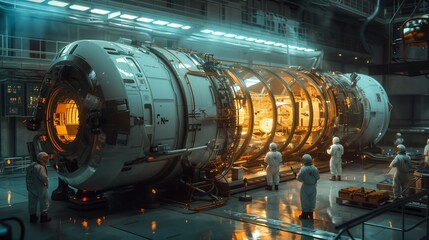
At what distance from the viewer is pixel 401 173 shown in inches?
369

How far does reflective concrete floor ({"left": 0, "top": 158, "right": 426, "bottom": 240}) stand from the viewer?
22.6 feet

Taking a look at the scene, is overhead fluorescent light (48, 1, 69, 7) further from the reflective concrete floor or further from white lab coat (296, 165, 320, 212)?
white lab coat (296, 165, 320, 212)

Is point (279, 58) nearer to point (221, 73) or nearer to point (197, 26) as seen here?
point (197, 26)

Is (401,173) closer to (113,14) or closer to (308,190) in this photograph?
(308,190)

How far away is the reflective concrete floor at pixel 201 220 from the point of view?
6.89 meters

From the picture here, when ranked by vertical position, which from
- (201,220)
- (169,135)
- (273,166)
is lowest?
(201,220)

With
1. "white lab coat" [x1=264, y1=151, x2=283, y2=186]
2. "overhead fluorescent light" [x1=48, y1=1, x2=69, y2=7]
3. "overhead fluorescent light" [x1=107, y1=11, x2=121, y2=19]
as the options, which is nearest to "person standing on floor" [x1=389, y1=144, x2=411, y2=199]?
"white lab coat" [x1=264, y1=151, x2=283, y2=186]

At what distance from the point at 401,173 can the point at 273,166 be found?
2929 millimetres

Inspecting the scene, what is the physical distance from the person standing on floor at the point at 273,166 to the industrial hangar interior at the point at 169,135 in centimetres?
19

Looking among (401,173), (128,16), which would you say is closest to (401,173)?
(401,173)

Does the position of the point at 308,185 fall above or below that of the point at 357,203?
above

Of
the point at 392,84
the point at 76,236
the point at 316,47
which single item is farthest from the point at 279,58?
the point at 76,236

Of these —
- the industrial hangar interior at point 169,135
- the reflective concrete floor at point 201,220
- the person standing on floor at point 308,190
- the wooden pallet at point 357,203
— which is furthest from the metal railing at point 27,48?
the wooden pallet at point 357,203

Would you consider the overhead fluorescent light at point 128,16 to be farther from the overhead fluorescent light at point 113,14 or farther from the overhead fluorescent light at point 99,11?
the overhead fluorescent light at point 99,11
